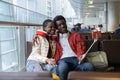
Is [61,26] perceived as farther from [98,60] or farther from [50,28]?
[98,60]

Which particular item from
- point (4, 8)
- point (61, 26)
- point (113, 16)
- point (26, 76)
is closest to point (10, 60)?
point (4, 8)

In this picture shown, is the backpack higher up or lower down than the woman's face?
lower down

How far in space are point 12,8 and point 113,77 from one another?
8.16 feet

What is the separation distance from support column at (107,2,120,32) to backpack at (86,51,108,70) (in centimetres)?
1232

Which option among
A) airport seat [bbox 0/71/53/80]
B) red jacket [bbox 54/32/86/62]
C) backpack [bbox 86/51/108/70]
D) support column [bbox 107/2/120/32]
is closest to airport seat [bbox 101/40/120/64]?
backpack [bbox 86/51/108/70]

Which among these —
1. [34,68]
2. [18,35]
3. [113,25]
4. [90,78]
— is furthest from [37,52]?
[113,25]

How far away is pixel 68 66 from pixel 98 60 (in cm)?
41

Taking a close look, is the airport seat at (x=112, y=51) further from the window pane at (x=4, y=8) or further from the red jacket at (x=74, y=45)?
the window pane at (x=4, y=8)

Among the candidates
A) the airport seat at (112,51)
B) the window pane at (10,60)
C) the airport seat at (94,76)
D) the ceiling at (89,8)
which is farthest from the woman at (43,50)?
the ceiling at (89,8)

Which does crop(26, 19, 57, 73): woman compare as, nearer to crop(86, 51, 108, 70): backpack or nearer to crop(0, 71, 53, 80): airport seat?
crop(86, 51, 108, 70): backpack

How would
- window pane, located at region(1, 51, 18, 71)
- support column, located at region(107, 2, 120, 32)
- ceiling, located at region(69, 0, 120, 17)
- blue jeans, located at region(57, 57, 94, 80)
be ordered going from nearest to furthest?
blue jeans, located at region(57, 57, 94, 80)
window pane, located at region(1, 51, 18, 71)
ceiling, located at region(69, 0, 120, 17)
support column, located at region(107, 2, 120, 32)

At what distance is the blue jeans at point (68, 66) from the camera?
2.49 meters

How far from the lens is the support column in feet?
49.0

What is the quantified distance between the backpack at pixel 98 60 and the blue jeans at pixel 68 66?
0.63 feet
